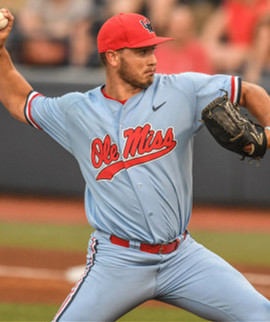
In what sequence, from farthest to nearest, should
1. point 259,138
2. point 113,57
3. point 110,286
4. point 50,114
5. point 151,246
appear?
point 50,114 < point 113,57 < point 151,246 < point 110,286 < point 259,138

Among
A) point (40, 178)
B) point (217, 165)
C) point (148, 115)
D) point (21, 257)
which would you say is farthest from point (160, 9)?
point (148, 115)

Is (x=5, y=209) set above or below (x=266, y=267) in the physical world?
below

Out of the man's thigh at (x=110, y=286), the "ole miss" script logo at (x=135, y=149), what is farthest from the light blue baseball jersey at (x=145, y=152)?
the man's thigh at (x=110, y=286)

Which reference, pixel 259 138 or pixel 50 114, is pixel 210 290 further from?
pixel 50 114

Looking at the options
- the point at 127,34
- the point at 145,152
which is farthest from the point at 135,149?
the point at 127,34

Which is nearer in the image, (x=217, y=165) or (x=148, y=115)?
(x=148, y=115)

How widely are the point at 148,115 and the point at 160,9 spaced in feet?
22.0

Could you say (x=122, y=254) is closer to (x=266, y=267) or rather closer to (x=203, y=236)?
(x=266, y=267)

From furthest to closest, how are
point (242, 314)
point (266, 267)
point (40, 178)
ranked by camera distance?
point (40, 178) < point (266, 267) < point (242, 314)

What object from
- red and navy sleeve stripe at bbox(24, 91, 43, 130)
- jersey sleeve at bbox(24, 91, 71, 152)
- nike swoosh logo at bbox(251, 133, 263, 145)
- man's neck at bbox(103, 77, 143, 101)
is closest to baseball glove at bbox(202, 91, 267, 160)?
nike swoosh logo at bbox(251, 133, 263, 145)

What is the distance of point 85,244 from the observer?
888cm

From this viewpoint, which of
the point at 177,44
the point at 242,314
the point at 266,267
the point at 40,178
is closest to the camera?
the point at 242,314

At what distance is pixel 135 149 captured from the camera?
4.25 metres

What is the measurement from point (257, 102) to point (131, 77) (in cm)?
70
